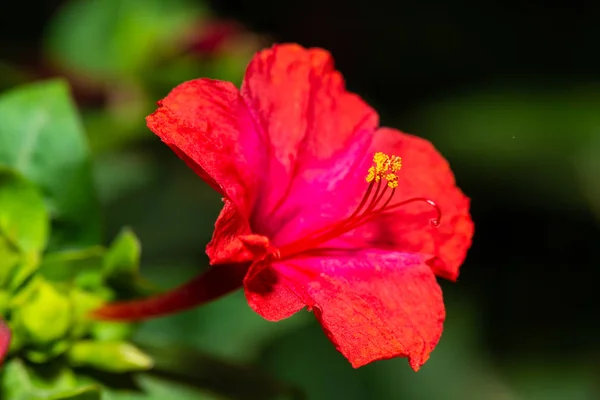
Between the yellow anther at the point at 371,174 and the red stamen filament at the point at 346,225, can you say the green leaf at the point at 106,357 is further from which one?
the yellow anther at the point at 371,174

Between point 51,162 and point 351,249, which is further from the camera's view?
point 51,162

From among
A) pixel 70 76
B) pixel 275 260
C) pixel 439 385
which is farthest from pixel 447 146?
pixel 275 260

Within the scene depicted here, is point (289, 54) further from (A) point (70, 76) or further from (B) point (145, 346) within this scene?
(A) point (70, 76)

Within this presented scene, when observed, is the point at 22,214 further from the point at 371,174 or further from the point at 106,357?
the point at 371,174

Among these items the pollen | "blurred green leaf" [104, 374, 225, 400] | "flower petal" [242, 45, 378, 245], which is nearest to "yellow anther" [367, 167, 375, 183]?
the pollen

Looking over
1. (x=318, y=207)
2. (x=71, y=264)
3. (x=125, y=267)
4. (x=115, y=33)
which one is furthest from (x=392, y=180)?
(x=115, y=33)

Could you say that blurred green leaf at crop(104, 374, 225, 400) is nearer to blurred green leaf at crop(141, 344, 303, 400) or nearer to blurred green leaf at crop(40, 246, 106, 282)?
blurred green leaf at crop(141, 344, 303, 400)
